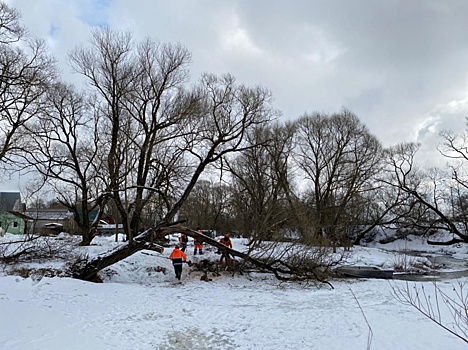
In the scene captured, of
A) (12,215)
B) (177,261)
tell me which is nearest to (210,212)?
(12,215)

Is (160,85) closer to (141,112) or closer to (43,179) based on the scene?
(141,112)

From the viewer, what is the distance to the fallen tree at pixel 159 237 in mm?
15211

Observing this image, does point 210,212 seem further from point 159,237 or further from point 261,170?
point 159,237

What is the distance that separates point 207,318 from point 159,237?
6944 mm

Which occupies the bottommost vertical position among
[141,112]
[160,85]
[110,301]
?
[110,301]

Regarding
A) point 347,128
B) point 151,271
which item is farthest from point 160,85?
point 347,128

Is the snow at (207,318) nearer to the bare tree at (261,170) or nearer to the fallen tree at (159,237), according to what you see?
the fallen tree at (159,237)

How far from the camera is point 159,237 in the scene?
1599 centimetres

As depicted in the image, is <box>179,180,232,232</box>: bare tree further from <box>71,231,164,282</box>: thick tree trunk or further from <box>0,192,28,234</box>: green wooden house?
<box>71,231,164,282</box>: thick tree trunk

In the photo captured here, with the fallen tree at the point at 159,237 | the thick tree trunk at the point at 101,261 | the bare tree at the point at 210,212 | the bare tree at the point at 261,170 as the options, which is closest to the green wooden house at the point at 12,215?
the bare tree at the point at 210,212

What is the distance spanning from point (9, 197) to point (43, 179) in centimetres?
6115

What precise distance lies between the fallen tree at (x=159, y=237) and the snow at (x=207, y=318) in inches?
29.4

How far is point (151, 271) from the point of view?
17328 millimetres

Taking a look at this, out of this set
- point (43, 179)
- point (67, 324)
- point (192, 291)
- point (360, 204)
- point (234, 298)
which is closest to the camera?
point (67, 324)
